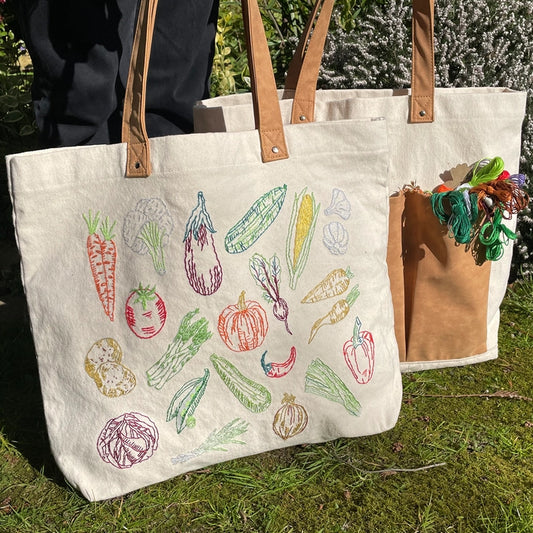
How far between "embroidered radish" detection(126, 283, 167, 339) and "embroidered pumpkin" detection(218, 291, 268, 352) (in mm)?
133

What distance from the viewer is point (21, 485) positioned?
1.51 metres

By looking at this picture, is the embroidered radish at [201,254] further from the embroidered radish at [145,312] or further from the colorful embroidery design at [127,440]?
the colorful embroidery design at [127,440]

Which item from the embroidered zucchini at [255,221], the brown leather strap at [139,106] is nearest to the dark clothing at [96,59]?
the brown leather strap at [139,106]

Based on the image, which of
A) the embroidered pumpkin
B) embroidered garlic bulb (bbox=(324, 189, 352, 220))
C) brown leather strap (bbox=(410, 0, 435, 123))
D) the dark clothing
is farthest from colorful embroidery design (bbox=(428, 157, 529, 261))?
the dark clothing

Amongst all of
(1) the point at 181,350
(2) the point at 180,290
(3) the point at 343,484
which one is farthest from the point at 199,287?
(3) the point at 343,484

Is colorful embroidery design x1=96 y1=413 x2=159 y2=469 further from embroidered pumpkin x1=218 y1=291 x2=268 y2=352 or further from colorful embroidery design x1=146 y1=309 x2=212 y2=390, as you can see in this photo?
embroidered pumpkin x1=218 y1=291 x2=268 y2=352

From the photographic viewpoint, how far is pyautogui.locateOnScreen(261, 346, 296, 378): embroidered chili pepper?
58.6 inches

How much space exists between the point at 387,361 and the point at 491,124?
27.5 inches

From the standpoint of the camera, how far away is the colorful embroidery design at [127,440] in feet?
4.62

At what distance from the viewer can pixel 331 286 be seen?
1.50 m

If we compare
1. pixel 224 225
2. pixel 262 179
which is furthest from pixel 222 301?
pixel 262 179

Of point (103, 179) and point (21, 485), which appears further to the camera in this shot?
point (21, 485)

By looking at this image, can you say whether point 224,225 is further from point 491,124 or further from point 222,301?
point 491,124

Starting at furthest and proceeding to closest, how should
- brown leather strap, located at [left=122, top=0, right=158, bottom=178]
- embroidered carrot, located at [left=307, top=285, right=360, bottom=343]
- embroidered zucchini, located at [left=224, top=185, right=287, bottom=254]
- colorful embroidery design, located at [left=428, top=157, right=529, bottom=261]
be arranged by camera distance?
colorful embroidery design, located at [left=428, top=157, right=529, bottom=261] < embroidered carrot, located at [left=307, top=285, right=360, bottom=343] < embroidered zucchini, located at [left=224, top=185, right=287, bottom=254] < brown leather strap, located at [left=122, top=0, right=158, bottom=178]
